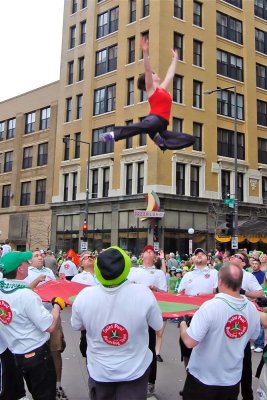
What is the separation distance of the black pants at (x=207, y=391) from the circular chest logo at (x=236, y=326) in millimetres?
472

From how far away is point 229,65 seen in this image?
129 feet

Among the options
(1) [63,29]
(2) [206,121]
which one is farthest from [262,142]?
(1) [63,29]

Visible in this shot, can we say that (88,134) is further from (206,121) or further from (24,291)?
(24,291)

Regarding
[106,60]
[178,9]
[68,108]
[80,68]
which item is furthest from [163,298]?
[80,68]

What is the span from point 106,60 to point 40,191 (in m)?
14.9

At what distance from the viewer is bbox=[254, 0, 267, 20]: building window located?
1654 inches

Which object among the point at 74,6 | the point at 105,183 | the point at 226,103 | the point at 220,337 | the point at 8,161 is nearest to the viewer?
the point at 220,337

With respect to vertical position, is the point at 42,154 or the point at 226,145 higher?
the point at 42,154

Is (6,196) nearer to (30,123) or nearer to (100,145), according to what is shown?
(30,123)

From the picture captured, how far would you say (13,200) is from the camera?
157 ft

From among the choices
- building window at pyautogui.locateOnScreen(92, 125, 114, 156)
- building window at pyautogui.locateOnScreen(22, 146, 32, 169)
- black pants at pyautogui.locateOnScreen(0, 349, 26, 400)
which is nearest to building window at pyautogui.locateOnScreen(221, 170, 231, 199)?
building window at pyautogui.locateOnScreen(92, 125, 114, 156)

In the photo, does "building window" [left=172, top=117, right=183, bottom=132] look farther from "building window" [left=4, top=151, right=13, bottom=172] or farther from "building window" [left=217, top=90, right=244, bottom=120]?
"building window" [left=4, top=151, right=13, bottom=172]

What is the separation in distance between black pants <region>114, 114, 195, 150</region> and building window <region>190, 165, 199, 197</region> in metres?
27.7

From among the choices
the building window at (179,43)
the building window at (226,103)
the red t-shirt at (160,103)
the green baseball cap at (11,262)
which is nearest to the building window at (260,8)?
the building window at (226,103)
